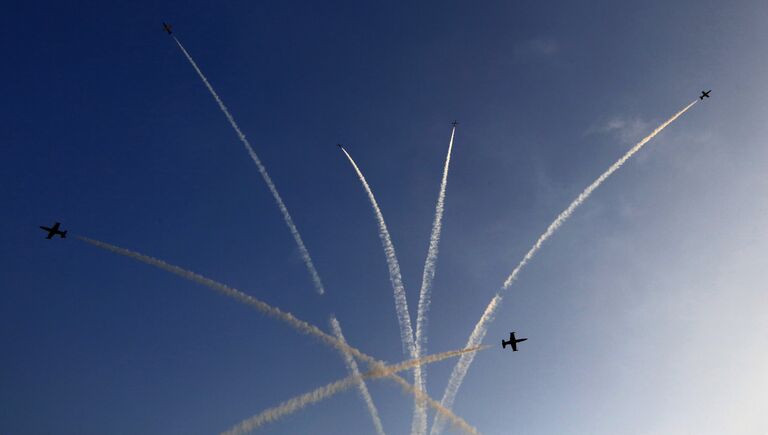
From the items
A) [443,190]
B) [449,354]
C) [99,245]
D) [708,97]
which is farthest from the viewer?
[708,97]

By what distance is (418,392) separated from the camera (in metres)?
83.0

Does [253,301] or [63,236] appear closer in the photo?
[253,301]

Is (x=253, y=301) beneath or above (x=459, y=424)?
above

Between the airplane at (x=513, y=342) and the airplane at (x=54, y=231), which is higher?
the airplane at (x=54, y=231)

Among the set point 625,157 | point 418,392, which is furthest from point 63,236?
point 625,157

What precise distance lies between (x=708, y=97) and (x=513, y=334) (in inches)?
2902

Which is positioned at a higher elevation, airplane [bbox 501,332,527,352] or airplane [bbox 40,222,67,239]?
airplane [bbox 40,222,67,239]

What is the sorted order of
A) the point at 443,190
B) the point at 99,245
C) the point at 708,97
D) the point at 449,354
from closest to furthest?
the point at 99,245
the point at 449,354
the point at 443,190
the point at 708,97

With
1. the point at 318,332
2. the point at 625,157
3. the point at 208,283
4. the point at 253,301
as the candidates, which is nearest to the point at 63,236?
the point at 208,283

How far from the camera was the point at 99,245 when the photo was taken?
77125mm

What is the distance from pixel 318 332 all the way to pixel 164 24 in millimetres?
69742

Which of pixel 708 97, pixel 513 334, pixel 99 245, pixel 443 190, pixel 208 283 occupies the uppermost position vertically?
pixel 708 97

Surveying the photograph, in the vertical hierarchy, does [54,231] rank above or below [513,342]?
above

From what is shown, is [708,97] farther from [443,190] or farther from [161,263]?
[161,263]
